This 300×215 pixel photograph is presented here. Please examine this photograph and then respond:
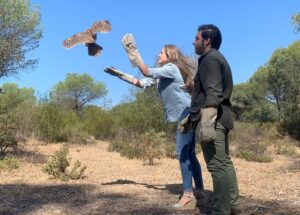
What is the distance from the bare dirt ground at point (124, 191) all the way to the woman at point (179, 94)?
363 mm

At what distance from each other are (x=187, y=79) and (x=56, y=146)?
9.54 metres

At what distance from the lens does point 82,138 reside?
50.4ft

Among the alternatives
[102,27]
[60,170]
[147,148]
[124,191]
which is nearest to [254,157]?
[147,148]

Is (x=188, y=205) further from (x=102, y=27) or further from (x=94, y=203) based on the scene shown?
(x=102, y=27)

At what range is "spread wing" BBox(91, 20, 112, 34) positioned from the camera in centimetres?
553

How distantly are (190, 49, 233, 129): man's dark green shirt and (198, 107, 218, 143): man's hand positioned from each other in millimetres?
54

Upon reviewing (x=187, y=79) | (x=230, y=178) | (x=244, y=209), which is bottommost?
(x=244, y=209)

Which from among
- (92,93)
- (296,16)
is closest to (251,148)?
(296,16)

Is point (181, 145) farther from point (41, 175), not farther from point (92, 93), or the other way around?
point (92, 93)

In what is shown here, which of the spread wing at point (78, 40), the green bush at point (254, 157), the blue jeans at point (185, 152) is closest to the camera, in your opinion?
the blue jeans at point (185, 152)

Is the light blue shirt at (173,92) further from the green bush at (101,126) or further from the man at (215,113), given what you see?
the green bush at (101,126)

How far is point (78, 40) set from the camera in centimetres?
538

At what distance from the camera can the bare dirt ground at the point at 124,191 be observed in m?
5.15

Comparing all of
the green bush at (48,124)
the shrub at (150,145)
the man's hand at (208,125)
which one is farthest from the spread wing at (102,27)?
the green bush at (48,124)
